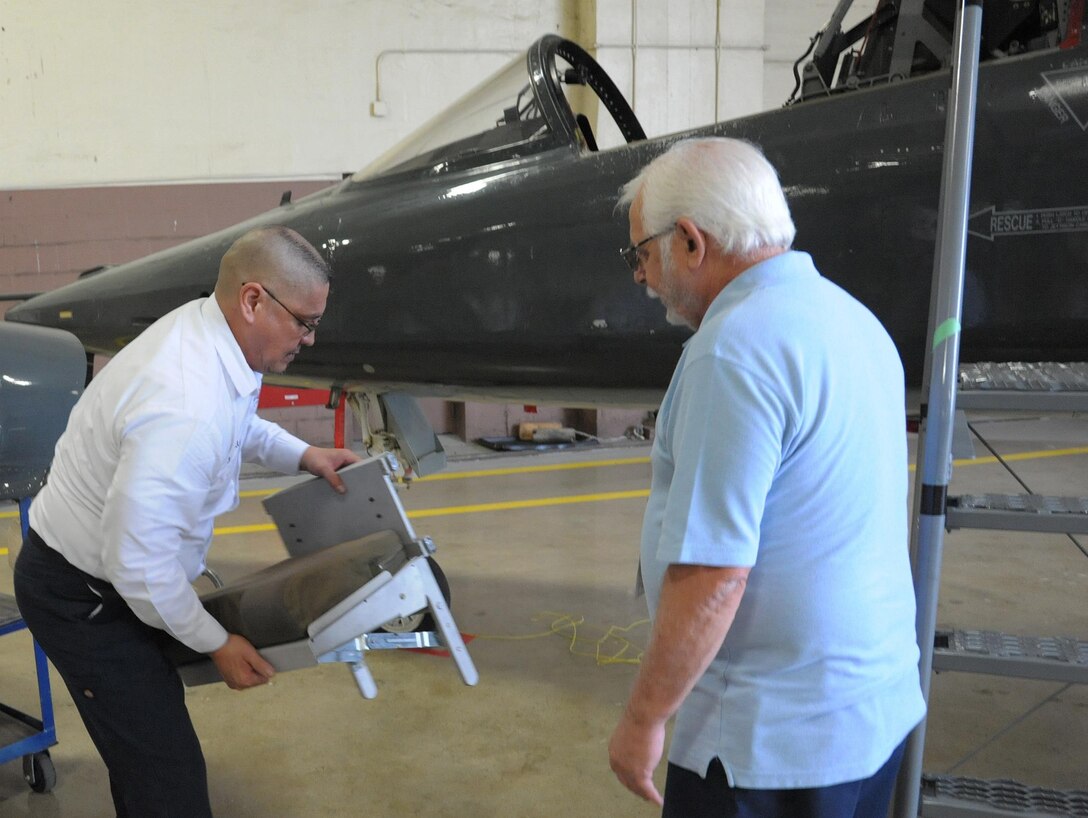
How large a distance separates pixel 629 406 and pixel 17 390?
2.23m

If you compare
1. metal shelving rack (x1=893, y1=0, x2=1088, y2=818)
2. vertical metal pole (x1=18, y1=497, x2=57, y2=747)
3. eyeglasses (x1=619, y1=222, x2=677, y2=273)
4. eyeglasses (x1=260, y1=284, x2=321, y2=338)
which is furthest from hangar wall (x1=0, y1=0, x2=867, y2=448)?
eyeglasses (x1=619, y1=222, x2=677, y2=273)

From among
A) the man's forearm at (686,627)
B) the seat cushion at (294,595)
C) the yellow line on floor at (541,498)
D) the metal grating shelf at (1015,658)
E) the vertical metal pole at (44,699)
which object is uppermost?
the man's forearm at (686,627)

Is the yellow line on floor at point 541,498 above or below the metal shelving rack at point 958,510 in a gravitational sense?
below

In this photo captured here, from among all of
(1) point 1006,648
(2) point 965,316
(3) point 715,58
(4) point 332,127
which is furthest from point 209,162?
(1) point 1006,648

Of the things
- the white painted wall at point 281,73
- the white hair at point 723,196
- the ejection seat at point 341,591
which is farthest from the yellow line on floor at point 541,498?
the white hair at point 723,196

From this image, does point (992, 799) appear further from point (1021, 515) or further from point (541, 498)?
point (541, 498)

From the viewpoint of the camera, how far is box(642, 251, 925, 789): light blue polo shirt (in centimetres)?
150

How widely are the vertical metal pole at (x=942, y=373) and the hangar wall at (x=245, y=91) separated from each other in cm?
681

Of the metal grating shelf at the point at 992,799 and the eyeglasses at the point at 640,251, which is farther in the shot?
the metal grating shelf at the point at 992,799

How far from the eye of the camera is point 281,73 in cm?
905

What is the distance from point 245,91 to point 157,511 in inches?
300

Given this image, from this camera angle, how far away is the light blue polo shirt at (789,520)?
150 centimetres

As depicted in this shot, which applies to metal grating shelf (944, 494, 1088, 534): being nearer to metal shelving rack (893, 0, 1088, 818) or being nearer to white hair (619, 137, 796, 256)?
metal shelving rack (893, 0, 1088, 818)

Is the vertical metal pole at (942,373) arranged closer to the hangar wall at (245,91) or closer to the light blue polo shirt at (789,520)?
the light blue polo shirt at (789,520)
